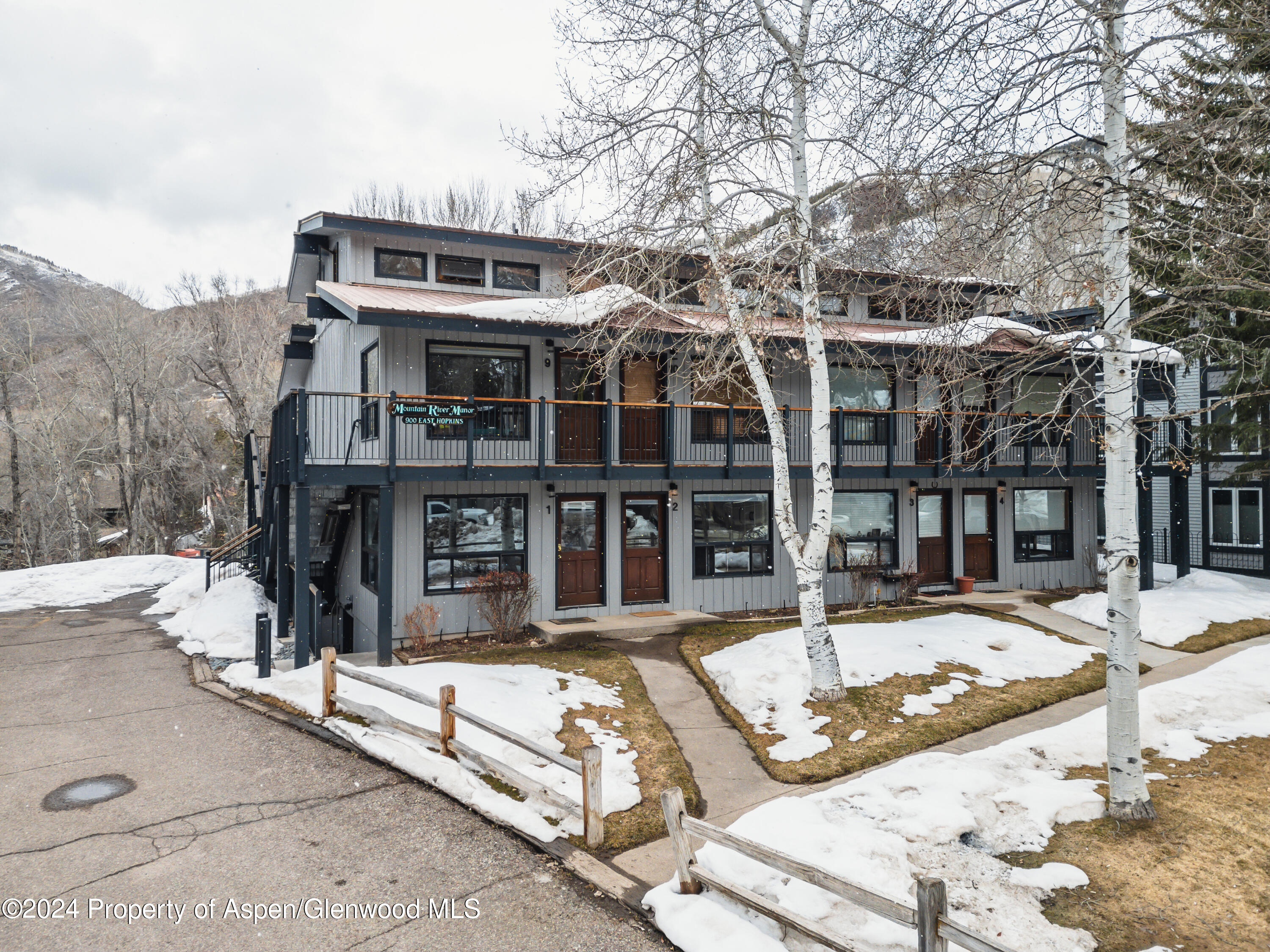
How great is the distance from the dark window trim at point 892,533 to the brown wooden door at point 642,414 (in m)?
4.43

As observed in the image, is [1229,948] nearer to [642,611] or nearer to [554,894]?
[554,894]

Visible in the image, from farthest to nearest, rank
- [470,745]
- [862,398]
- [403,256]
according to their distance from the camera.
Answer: [862,398] < [403,256] < [470,745]

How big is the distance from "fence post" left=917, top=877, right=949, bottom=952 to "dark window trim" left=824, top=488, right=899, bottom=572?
12.6 metres

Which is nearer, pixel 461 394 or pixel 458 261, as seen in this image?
pixel 461 394

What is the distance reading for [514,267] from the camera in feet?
50.1

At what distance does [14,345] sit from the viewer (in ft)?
106

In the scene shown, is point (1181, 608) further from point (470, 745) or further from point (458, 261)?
point (458, 261)

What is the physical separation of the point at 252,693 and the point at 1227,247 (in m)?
12.2

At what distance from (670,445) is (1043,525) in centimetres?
1039

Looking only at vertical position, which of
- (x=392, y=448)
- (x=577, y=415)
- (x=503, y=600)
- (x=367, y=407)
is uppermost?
(x=367, y=407)

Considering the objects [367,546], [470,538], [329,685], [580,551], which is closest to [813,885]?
[329,685]

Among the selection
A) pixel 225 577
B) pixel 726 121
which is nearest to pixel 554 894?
pixel 726 121

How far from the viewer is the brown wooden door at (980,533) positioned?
55.6ft

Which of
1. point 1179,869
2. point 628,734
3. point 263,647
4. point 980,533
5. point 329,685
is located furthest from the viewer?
point 980,533
